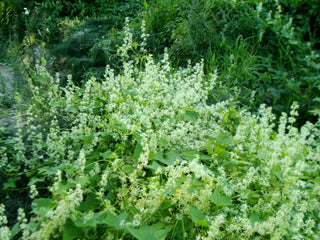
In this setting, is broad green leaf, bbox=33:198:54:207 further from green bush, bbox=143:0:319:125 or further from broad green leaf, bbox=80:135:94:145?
green bush, bbox=143:0:319:125

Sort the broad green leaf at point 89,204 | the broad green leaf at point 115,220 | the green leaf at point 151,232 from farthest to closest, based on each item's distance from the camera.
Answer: the broad green leaf at point 89,204 → the broad green leaf at point 115,220 → the green leaf at point 151,232

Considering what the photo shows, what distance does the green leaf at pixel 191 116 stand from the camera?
2781mm

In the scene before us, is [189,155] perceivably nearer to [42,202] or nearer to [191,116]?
[191,116]

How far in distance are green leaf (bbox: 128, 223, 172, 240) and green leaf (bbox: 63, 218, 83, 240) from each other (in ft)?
1.18

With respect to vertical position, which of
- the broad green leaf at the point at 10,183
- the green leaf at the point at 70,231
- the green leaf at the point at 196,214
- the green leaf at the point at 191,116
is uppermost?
the green leaf at the point at 191,116

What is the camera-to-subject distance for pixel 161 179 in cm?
230

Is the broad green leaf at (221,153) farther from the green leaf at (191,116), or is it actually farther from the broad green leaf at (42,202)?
the broad green leaf at (42,202)

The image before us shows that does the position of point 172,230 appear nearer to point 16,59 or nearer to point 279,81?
point 279,81

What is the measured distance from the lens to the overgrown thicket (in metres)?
1.91

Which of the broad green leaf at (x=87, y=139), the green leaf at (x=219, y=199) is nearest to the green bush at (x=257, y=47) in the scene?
the broad green leaf at (x=87, y=139)

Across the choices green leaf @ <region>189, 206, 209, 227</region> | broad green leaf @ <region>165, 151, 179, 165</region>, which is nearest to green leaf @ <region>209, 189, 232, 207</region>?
green leaf @ <region>189, 206, 209, 227</region>

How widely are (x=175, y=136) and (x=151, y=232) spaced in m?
0.94

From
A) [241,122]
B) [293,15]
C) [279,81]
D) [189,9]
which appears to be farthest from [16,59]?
[293,15]

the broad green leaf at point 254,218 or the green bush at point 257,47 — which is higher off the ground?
the green bush at point 257,47
